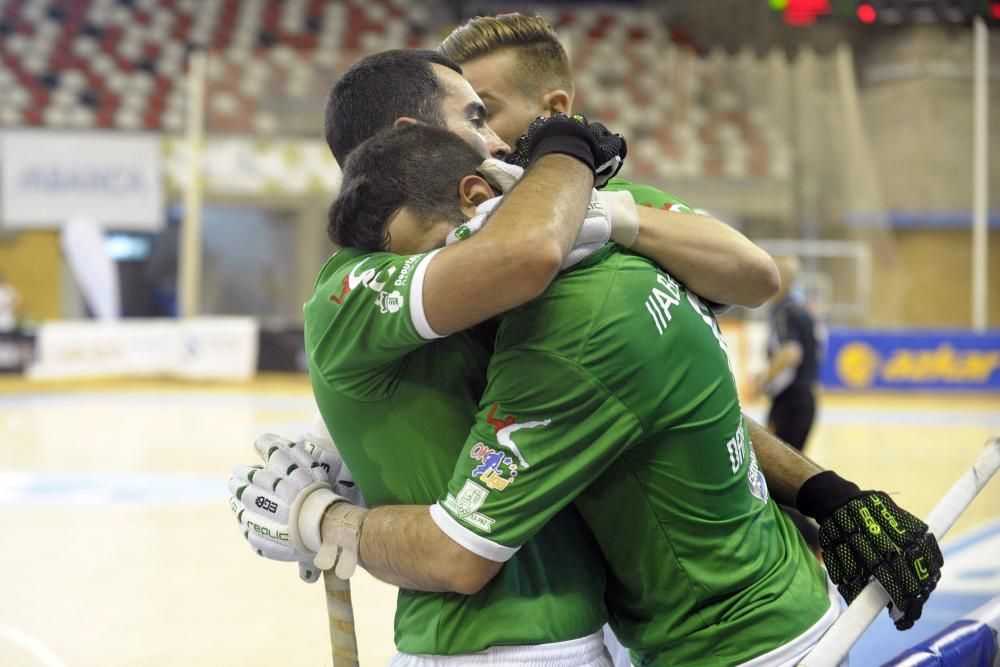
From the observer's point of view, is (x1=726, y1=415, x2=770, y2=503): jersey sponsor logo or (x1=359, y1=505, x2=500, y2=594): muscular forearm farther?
(x1=726, y1=415, x2=770, y2=503): jersey sponsor logo

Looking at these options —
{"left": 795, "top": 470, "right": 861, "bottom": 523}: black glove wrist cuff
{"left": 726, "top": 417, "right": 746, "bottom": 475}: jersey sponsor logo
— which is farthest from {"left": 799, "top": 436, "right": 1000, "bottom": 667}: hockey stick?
{"left": 726, "top": 417, "right": 746, "bottom": 475}: jersey sponsor logo

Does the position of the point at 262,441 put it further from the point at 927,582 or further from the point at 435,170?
the point at 927,582

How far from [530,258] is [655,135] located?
17.2 meters

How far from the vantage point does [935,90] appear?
20.9 meters

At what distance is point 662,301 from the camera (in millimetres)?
1820

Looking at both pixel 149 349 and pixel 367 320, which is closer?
pixel 367 320

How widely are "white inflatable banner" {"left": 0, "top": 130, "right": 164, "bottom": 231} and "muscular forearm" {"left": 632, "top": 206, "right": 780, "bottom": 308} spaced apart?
62.4ft

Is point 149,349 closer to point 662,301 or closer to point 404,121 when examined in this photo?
point 404,121

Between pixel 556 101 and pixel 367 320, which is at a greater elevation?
pixel 367 320

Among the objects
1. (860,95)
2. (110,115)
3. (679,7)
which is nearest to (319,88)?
(110,115)

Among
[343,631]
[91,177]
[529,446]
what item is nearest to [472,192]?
[529,446]

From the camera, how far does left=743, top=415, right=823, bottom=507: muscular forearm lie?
2332mm

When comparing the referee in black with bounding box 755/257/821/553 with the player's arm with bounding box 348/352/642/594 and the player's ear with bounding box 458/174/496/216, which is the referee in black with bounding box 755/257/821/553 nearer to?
the player's ear with bounding box 458/174/496/216

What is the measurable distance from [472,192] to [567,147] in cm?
20
